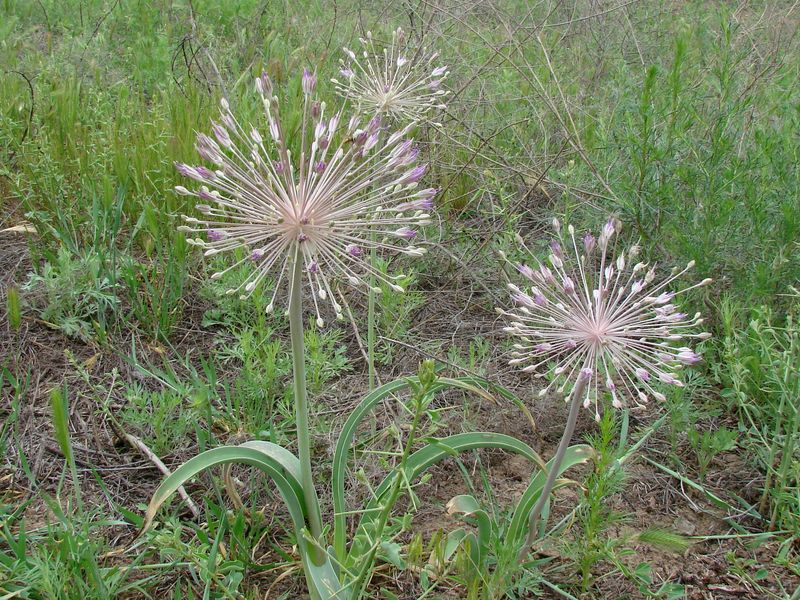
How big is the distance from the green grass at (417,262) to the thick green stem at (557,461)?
201 millimetres

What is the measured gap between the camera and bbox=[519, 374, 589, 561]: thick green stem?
2.01 m

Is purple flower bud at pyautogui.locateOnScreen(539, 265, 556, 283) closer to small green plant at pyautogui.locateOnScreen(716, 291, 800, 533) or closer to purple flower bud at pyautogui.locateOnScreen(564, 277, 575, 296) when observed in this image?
purple flower bud at pyautogui.locateOnScreen(564, 277, 575, 296)

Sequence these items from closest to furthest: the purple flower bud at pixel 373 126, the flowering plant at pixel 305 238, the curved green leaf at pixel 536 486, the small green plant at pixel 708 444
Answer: the flowering plant at pixel 305 238 → the purple flower bud at pixel 373 126 → the curved green leaf at pixel 536 486 → the small green plant at pixel 708 444

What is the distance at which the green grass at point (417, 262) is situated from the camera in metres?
2.64

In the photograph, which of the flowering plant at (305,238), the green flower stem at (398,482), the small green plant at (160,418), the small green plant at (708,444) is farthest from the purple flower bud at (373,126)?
the small green plant at (708,444)

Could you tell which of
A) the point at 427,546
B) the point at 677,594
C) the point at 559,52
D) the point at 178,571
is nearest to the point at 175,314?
the point at 178,571

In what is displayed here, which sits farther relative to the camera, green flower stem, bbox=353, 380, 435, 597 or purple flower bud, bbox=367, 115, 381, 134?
purple flower bud, bbox=367, 115, 381, 134

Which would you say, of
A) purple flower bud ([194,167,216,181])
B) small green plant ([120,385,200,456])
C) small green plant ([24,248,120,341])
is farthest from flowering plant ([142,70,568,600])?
small green plant ([24,248,120,341])

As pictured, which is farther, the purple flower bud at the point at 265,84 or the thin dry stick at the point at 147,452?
the thin dry stick at the point at 147,452

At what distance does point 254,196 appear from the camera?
6.58ft

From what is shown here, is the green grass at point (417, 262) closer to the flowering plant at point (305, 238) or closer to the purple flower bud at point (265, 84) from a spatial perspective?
the flowering plant at point (305, 238)

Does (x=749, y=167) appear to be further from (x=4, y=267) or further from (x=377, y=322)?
(x=4, y=267)

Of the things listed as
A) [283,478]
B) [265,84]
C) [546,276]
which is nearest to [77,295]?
[283,478]

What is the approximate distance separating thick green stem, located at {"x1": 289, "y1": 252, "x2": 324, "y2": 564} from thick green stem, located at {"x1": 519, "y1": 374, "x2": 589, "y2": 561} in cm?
65
